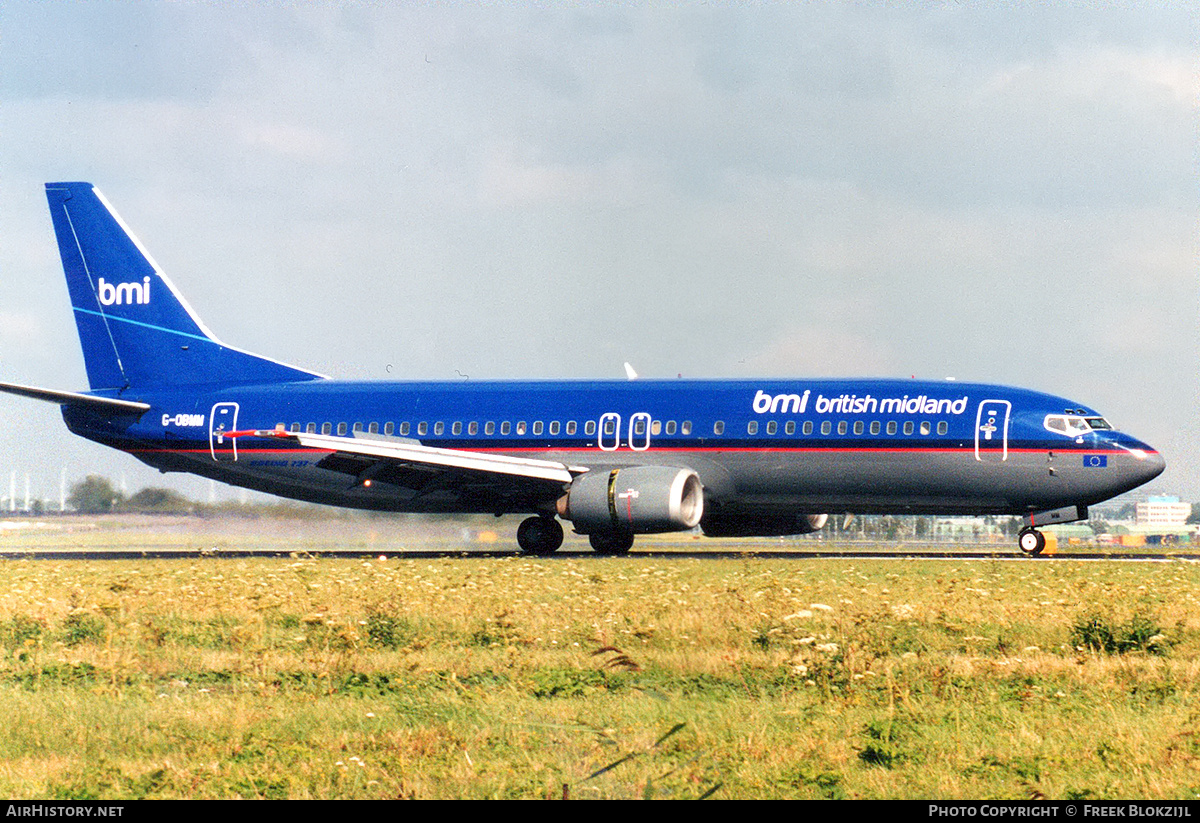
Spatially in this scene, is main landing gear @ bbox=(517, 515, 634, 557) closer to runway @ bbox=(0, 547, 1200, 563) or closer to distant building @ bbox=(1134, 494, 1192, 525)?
runway @ bbox=(0, 547, 1200, 563)

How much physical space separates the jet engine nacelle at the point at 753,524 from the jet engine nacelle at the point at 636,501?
353 cm

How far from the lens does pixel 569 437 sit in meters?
36.2

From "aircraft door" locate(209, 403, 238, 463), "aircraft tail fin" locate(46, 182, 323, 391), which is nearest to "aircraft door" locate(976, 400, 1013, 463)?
"aircraft tail fin" locate(46, 182, 323, 391)

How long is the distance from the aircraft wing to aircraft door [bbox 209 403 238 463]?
2.20m

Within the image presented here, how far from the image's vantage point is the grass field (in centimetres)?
873

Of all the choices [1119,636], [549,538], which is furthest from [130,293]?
[1119,636]

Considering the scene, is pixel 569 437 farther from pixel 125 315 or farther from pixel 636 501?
pixel 125 315

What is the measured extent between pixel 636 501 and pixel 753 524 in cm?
582

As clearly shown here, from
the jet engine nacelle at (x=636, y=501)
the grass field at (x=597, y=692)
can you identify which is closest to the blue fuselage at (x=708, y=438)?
the jet engine nacelle at (x=636, y=501)

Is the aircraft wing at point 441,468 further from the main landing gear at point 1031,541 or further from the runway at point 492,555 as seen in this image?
the main landing gear at point 1031,541

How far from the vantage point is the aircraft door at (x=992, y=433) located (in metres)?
33.2
